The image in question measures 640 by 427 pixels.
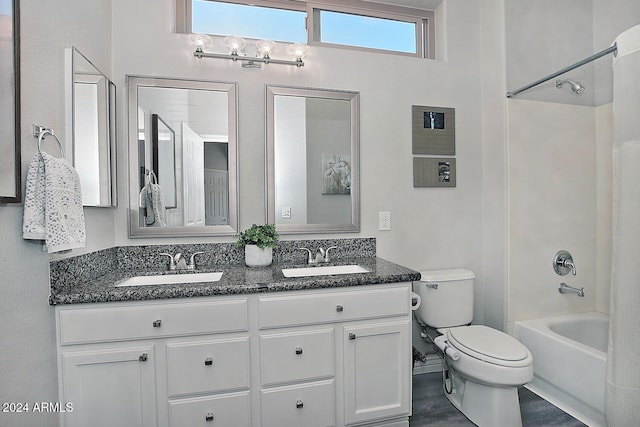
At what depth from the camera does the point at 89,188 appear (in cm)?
162

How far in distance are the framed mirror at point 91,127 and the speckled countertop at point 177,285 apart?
13.8 inches

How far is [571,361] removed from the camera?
1865 mm

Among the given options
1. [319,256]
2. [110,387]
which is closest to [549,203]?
[319,256]

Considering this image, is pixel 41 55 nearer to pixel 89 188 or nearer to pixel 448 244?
pixel 89 188

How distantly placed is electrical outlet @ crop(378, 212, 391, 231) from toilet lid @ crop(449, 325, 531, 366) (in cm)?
75

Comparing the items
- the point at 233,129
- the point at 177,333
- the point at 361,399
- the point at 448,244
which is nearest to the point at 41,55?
the point at 233,129

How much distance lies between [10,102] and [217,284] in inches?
38.9

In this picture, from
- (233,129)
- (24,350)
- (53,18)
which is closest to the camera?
(24,350)

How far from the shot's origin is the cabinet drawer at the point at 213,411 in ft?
4.73

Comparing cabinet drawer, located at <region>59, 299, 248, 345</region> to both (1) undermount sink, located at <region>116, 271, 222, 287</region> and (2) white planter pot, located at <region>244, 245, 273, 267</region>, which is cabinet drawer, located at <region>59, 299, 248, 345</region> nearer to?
(1) undermount sink, located at <region>116, 271, 222, 287</region>

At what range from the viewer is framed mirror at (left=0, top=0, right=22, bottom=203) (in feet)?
3.49

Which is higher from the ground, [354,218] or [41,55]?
[41,55]

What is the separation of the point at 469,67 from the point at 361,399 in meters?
2.31

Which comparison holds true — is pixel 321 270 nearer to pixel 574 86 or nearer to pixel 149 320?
pixel 149 320
